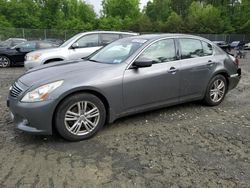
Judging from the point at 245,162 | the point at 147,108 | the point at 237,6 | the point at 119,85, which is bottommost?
the point at 245,162

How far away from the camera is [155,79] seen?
Answer: 5199 mm

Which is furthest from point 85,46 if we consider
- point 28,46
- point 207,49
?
point 28,46

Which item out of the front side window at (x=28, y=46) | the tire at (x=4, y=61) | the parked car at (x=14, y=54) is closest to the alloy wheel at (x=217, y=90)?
the parked car at (x=14, y=54)

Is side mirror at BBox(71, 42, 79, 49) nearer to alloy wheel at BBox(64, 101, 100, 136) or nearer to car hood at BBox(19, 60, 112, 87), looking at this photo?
car hood at BBox(19, 60, 112, 87)

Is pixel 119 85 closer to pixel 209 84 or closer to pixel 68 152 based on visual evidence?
pixel 68 152

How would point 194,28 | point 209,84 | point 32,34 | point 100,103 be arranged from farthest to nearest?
point 194,28 < point 32,34 < point 209,84 < point 100,103

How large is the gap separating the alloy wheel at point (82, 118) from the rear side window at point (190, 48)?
6.80 ft

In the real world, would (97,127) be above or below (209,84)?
below

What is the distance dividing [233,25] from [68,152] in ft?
189

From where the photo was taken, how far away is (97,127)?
15.5 feet

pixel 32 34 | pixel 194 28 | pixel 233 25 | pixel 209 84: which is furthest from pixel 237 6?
pixel 209 84

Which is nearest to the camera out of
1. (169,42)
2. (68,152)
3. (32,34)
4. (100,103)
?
(68,152)

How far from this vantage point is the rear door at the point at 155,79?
4.97m

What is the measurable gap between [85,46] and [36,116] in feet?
19.5
